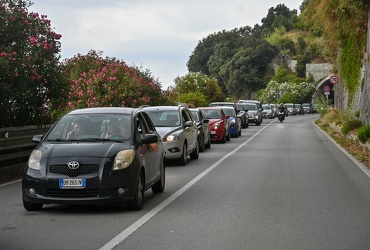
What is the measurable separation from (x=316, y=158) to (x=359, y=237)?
1289 centimetres

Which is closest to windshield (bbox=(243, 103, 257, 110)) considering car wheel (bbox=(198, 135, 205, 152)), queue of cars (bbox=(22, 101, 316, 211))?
car wheel (bbox=(198, 135, 205, 152))

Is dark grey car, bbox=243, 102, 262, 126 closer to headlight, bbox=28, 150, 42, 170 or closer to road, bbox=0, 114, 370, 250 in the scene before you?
road, bbox=0, 114, 370, 250

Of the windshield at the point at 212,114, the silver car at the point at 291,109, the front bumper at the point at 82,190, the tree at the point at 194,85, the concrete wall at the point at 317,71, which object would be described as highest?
the concrete wall at the point at 317,71

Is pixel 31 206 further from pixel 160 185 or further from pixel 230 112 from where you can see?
pixel 230 112

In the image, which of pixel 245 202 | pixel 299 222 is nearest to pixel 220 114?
pixel 245 202

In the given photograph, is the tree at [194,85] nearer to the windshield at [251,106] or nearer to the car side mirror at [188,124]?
the windshield at [251,106]

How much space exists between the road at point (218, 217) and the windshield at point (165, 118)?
3.60 m

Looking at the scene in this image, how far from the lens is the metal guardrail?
50.1 feet

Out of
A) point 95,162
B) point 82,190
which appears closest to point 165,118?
point 95,162

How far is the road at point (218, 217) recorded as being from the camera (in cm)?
781

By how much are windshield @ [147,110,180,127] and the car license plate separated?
384 inches

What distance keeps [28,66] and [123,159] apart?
7.53 metres

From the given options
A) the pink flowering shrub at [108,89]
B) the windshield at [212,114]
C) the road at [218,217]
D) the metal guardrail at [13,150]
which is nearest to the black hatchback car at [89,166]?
the road at [218,217]

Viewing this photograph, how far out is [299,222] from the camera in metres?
9.21
